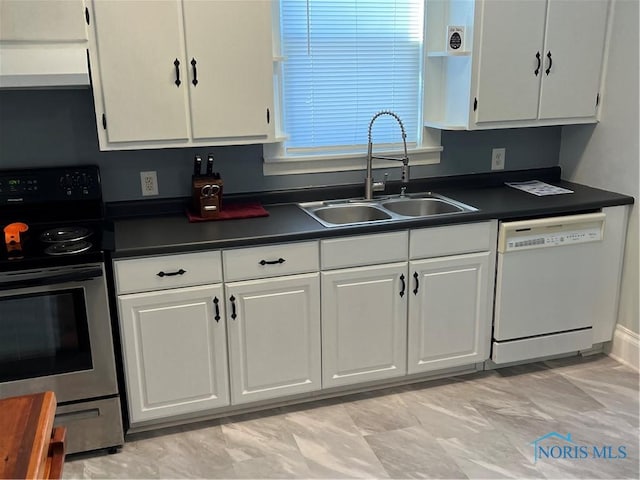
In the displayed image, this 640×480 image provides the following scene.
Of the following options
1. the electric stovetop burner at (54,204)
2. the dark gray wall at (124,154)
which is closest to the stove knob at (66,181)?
the electric stovetop burner at (54,204)

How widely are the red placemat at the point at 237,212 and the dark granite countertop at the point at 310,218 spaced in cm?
3

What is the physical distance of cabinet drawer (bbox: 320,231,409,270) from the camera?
2619 mm

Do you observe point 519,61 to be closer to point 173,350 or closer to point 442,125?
point 442,125

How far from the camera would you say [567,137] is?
136 inches

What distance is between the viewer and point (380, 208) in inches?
119

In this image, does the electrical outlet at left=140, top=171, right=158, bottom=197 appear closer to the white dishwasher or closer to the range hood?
the range hood

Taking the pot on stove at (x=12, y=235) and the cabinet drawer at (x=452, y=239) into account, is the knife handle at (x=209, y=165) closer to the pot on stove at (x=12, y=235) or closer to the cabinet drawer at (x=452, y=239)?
the pot on stove at (x=12, y=235)

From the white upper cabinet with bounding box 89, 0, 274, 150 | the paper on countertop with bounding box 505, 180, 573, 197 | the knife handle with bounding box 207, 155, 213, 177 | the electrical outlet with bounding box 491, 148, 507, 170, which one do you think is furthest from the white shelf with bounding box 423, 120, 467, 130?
the knife handle with bounding box 207, 155, 213, 177

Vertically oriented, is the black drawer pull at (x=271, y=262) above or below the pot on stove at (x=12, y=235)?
below

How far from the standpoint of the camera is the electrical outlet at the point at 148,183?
9.41 ft

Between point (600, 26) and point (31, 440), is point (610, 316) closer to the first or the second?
point (600, 26)

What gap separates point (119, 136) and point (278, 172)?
83 cm

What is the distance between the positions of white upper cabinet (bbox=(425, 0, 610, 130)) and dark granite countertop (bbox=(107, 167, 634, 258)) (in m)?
0.38

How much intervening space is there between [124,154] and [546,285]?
7.02 ft
